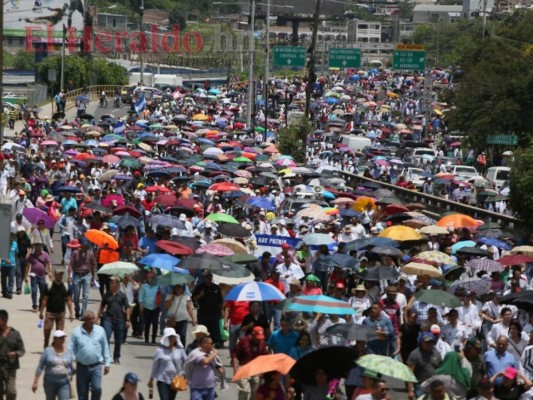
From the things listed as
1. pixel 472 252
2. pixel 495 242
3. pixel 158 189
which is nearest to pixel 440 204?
pixel 158 189

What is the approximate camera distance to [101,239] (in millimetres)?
25281

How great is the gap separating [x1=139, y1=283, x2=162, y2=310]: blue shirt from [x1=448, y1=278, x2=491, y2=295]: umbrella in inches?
159

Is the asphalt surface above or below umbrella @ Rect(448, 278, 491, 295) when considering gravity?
below

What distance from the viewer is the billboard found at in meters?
145

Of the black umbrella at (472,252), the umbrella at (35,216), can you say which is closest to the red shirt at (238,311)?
the umbrella at (35,216)

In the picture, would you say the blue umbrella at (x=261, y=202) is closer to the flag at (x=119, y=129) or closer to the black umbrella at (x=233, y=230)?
the black umbrella at (x=233, y=230)

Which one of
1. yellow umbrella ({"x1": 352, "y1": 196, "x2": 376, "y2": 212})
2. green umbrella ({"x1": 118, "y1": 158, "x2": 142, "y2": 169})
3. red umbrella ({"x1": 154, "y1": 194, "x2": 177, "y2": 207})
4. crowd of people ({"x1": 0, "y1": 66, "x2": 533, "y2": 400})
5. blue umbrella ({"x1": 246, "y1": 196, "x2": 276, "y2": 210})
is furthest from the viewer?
green umbrella ({"x1": 118, "y1": 158, "x2": 142, "y2": 169})

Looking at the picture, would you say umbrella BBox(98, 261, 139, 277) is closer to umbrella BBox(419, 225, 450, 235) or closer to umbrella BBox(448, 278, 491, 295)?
umbrella BBox(448, 278, 491, 295)

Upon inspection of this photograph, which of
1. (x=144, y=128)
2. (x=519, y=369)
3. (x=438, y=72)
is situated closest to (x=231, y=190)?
(x=519, y=369)

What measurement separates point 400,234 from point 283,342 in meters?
10.5

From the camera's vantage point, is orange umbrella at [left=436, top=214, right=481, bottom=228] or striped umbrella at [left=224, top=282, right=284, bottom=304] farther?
orange umbrella at [left=436, top=214, right=481, bottom=228]

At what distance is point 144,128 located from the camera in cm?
6312

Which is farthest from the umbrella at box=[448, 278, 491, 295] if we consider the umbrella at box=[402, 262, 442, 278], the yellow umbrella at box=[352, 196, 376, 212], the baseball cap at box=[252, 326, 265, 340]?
the yellow umbrella at box=[352, 196, 376, 212]

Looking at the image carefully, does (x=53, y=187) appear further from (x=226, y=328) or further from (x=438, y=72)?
Answer: (x=438, y=72)
